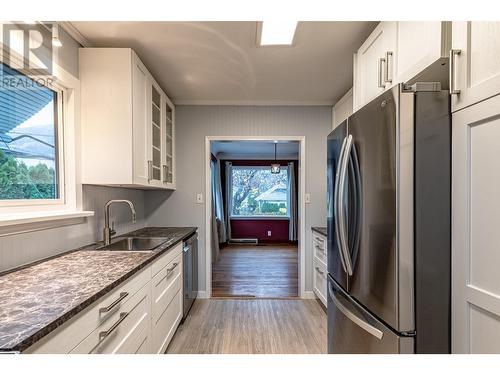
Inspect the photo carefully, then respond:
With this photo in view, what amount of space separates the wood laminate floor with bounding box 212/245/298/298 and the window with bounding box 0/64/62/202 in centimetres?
228

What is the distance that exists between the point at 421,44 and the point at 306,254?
242 centimetres

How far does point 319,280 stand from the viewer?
2922mm

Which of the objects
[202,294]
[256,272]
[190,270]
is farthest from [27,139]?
[256,272]

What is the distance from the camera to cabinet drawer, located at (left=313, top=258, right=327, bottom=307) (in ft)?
9.07

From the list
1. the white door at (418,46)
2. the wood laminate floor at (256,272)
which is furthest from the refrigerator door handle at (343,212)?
the wood laminate floor at (256,272)

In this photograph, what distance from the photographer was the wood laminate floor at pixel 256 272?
345cm

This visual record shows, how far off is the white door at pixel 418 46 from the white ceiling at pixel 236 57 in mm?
403

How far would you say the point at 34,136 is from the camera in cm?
156

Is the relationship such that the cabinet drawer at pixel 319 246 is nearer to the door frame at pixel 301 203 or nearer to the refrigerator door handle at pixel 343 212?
the door frame at pixel 301 203

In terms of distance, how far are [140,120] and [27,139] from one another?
715 mm

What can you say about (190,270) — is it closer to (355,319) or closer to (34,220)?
(34,220)

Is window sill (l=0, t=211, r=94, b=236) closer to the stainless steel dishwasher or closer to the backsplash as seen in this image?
the backsplash

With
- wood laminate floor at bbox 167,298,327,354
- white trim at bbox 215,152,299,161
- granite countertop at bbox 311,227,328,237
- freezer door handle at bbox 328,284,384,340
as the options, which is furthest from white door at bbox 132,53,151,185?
white trim at bbox 215,152,299,161
